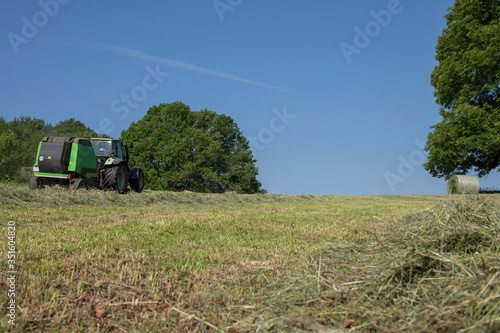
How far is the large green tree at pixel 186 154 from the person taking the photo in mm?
36625

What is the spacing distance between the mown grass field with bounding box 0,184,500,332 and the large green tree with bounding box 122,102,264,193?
3059cm

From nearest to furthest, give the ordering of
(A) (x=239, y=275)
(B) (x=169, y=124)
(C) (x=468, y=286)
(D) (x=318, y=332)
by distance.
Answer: (D) (x=318, y=332), (C) (x=468, y=286), (A) (x=239, y=275), (B) (x=169, y=124)

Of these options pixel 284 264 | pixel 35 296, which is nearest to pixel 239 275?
pixel 284 264

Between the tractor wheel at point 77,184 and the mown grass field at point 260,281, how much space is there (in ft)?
24.1

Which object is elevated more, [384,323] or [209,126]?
[209,126]

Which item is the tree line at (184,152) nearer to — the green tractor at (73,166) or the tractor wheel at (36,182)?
the green tractor at (73,166)

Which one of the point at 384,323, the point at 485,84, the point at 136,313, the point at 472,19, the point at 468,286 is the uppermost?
the point at 472,19

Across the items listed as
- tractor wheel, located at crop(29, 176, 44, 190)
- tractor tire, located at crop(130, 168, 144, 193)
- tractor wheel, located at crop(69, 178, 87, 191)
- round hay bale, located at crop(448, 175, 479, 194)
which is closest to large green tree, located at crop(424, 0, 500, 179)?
round hay bale, located at crop(448, 175, 479, 194)

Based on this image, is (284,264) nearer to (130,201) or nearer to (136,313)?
(136,313)

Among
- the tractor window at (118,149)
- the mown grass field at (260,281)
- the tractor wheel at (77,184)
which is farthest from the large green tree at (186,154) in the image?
the mown grass field at (260,281)

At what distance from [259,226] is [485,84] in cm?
2177

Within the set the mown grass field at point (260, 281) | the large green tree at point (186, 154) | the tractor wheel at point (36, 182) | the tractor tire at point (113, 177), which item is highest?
the large green tree at point (186, 154)

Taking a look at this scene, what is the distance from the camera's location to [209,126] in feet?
135

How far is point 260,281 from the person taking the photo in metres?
3.68
